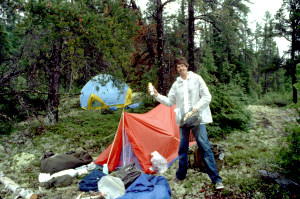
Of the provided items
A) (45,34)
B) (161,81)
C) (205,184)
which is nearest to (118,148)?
(205,184)

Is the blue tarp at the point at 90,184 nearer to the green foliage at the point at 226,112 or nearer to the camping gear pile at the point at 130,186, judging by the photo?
the camping gear pile at the point at 130,186

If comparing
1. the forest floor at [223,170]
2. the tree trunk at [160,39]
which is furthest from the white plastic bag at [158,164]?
the tree trunk at [160,39]

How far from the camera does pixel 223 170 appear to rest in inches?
162

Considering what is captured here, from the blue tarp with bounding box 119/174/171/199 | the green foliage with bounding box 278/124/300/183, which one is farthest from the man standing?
the green foliage with bounding box 278/124/300/183

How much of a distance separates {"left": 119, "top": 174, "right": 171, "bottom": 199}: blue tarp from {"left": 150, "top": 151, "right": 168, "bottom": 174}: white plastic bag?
953mm

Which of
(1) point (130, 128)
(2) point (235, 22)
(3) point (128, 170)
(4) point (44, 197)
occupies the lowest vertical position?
(4) point (44, 197)

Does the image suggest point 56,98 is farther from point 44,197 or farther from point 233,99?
point 233,99

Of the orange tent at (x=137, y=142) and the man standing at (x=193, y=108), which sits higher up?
the man standing at (x=193, y=108)

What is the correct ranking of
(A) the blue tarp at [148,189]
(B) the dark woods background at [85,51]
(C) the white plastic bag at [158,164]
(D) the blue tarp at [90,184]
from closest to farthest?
(A) the blue tarp at [148,189]
(D) the blue tarp at [90,184]
(B) the dark woods background at [85,51]
(C) the white plastic bag at [158,164]

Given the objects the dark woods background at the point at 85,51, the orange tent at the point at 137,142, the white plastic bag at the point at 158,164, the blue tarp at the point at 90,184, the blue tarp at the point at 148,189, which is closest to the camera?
the blue tarp at the point at 148,189

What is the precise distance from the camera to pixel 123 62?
5031mm

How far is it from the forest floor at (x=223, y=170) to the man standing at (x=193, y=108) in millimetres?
339

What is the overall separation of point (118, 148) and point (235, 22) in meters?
6.92

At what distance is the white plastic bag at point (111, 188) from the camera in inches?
123
